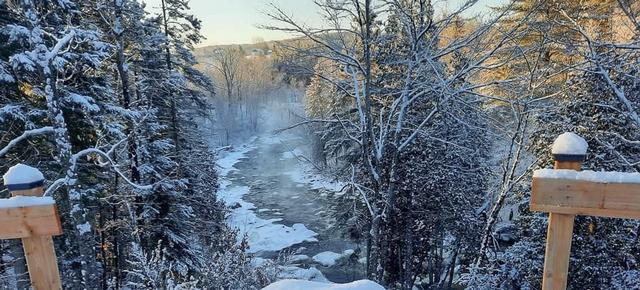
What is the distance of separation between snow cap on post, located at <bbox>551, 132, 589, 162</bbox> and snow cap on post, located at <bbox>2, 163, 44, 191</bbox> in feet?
9.51

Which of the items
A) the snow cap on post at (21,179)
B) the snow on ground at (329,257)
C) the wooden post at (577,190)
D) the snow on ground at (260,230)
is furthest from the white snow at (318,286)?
the snow on ground at (329,257)

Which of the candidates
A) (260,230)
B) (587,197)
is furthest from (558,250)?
(260,230)

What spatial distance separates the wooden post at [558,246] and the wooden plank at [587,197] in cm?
8

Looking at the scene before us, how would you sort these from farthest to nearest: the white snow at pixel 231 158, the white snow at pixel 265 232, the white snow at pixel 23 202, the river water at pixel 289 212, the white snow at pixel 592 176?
the white snow at pixel 231 158 < the white snow at pixel 265 232 < the river water at pixel 289 212 < the white snow at pixel 23 202 < the white snow at pixel 592 176

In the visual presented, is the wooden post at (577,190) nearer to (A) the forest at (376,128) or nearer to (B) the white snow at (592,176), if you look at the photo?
(B) the white snow at (592,176)

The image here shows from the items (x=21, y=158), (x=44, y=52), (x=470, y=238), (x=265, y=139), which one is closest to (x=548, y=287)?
(x=44, y=52)

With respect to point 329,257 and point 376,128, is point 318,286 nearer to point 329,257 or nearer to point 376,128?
point 376,128

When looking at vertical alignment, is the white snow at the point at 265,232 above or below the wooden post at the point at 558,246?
below

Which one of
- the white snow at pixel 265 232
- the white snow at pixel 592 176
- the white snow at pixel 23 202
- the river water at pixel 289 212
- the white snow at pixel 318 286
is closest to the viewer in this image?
the white snow at pixel 592 176

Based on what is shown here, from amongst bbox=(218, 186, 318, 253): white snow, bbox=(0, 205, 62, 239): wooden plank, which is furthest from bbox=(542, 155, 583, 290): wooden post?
bbox=(218, 186, 318, 253): white snow

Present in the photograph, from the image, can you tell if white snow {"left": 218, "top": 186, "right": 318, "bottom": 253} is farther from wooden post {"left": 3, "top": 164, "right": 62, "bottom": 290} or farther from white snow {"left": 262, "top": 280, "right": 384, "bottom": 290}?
white snow {"left": 262, "top": 280, "right": 384, "bottom": 290}

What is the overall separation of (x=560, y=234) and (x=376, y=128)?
8023 mm

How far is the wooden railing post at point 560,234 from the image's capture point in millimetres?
1915

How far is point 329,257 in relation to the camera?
586 inches
